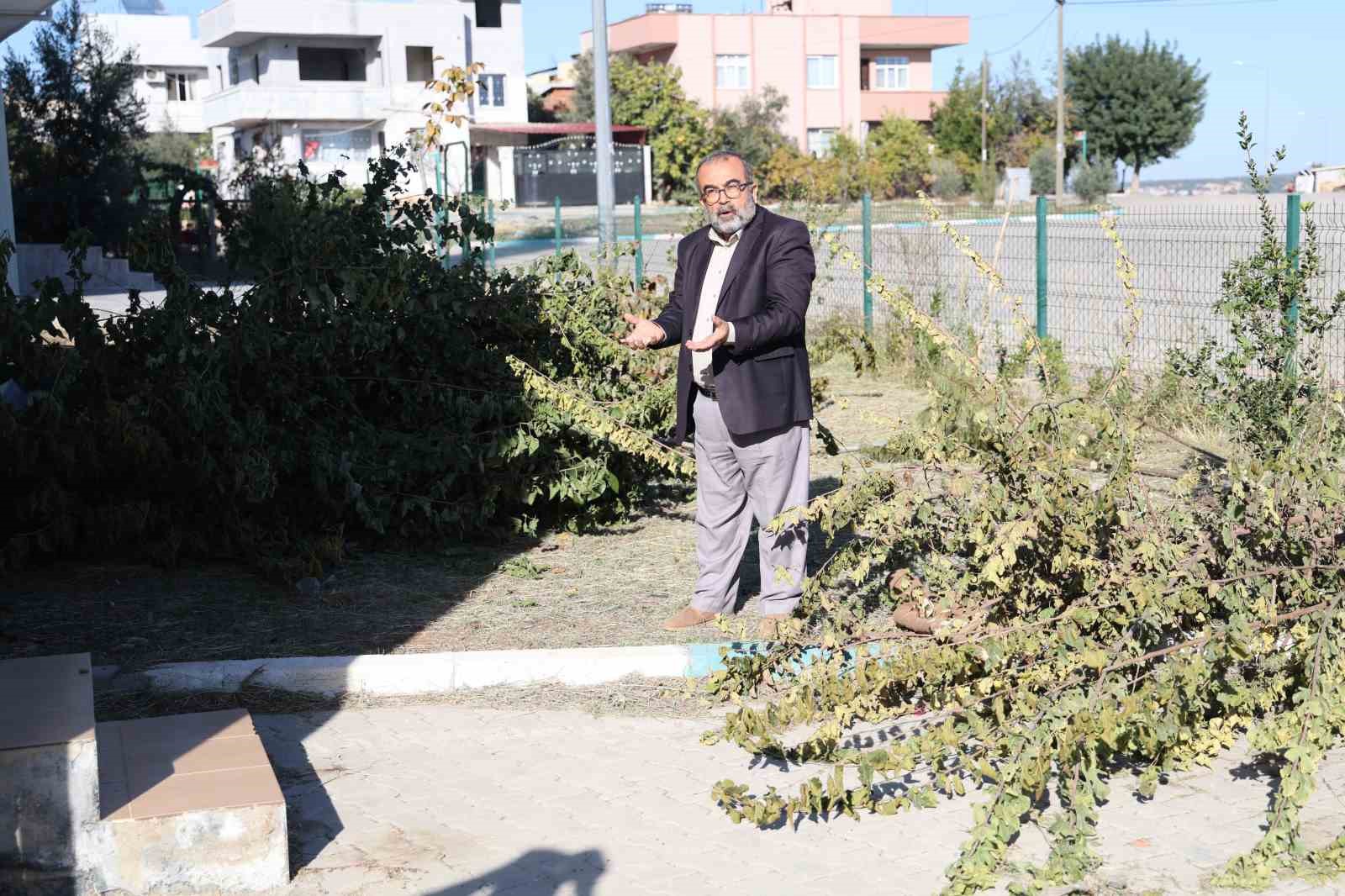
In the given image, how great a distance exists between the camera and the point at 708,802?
4555 mm

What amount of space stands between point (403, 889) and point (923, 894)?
55.8 inches

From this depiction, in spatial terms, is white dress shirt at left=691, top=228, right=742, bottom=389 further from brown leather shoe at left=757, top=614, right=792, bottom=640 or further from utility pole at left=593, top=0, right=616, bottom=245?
utility pole at left=593, top=0, right=616, bottom=245

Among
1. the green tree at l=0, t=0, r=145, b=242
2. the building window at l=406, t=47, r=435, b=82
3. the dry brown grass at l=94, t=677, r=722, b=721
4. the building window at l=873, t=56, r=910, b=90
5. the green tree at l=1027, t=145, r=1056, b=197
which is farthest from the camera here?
the building window at l=873, t=56, r=910, b=90

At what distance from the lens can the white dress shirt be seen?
5.95 m

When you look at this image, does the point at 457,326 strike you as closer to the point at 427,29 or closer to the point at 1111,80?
the point at 427,29

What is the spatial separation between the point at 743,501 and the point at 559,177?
165 ft

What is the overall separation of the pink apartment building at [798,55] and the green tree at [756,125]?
1.79 meters

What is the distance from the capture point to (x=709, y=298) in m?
6.00

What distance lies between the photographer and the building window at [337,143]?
188 ft

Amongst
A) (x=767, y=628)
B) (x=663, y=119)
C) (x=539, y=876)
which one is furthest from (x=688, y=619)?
(x=663, y=119)

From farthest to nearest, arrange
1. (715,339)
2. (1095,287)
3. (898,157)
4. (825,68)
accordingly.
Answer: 1. (825,68)
2. (898,157)
3. (1095,287)
4. (715,339)

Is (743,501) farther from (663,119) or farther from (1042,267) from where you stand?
(663,119)

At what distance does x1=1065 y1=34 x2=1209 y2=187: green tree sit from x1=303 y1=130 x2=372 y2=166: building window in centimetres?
3448

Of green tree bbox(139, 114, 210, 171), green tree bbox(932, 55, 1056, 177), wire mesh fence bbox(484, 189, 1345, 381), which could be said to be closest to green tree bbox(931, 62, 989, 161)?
green tree bbox(932, 55, 1056, 177)
